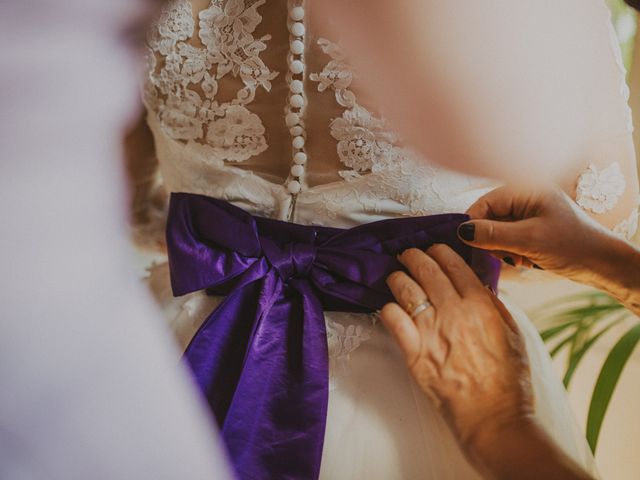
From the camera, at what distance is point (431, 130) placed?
1.97 feet

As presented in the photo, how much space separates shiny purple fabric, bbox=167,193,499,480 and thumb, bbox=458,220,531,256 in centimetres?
3

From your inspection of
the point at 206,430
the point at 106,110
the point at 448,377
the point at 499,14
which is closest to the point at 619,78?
the point at 499,14

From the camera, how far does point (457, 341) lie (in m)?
0.60

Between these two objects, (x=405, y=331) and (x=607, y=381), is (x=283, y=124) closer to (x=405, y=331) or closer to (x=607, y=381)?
(x=405, y=331)

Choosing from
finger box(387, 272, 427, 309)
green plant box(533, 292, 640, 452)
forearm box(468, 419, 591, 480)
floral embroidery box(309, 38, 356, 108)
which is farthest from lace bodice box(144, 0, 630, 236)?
green plant box(533, 292, 640, 452)

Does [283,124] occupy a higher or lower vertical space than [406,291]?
higher

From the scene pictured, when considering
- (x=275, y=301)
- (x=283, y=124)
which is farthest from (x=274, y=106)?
(x=275, y=301)

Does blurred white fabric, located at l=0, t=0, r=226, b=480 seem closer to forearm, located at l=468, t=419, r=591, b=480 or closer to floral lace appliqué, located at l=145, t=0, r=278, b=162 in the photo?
floral lace appliqué, located at l=145, t=0, r=278, b=162

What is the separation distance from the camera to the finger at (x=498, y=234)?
615 mm

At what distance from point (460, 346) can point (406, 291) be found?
10 centimetres

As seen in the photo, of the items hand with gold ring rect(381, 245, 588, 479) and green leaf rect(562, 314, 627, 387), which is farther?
green leaf rect(562, 314, 627, 387)

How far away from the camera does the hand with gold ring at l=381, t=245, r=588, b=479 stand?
0.58m

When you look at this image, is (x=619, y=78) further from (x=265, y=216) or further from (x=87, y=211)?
(x=87, y=211)

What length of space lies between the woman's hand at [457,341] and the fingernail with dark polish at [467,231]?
3 centimetres
